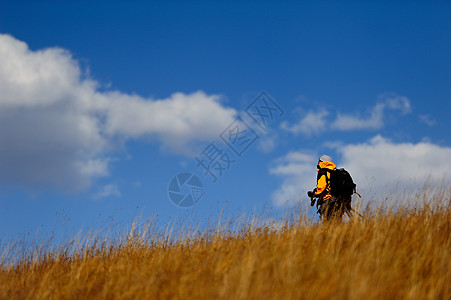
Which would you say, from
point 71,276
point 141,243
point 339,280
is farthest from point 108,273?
point 339,280

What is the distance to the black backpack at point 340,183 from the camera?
8.24 metres

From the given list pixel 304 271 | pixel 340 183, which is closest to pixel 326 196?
pixel 340 183

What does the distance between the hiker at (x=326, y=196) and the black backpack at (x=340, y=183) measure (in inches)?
1.6

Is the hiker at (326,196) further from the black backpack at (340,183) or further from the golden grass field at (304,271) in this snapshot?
the golden grass field at (304,271)

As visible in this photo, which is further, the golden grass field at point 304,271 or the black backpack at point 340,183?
the black backpack at point 340,183

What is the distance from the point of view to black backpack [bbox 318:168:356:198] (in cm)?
824

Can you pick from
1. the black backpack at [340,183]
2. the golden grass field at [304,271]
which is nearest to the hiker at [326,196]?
the black backpack at [340,183]

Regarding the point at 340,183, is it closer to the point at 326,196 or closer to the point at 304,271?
the point at 326,196

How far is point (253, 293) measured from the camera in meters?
3.96

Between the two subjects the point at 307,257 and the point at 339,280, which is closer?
the point at 339,280

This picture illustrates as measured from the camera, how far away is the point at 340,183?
8.23 metres

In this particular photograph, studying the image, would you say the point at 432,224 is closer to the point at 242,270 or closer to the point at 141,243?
the point at 242,270

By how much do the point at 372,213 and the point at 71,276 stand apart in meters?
5.29

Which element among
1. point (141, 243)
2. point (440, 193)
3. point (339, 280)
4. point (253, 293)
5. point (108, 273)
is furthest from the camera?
point (141, 243)
